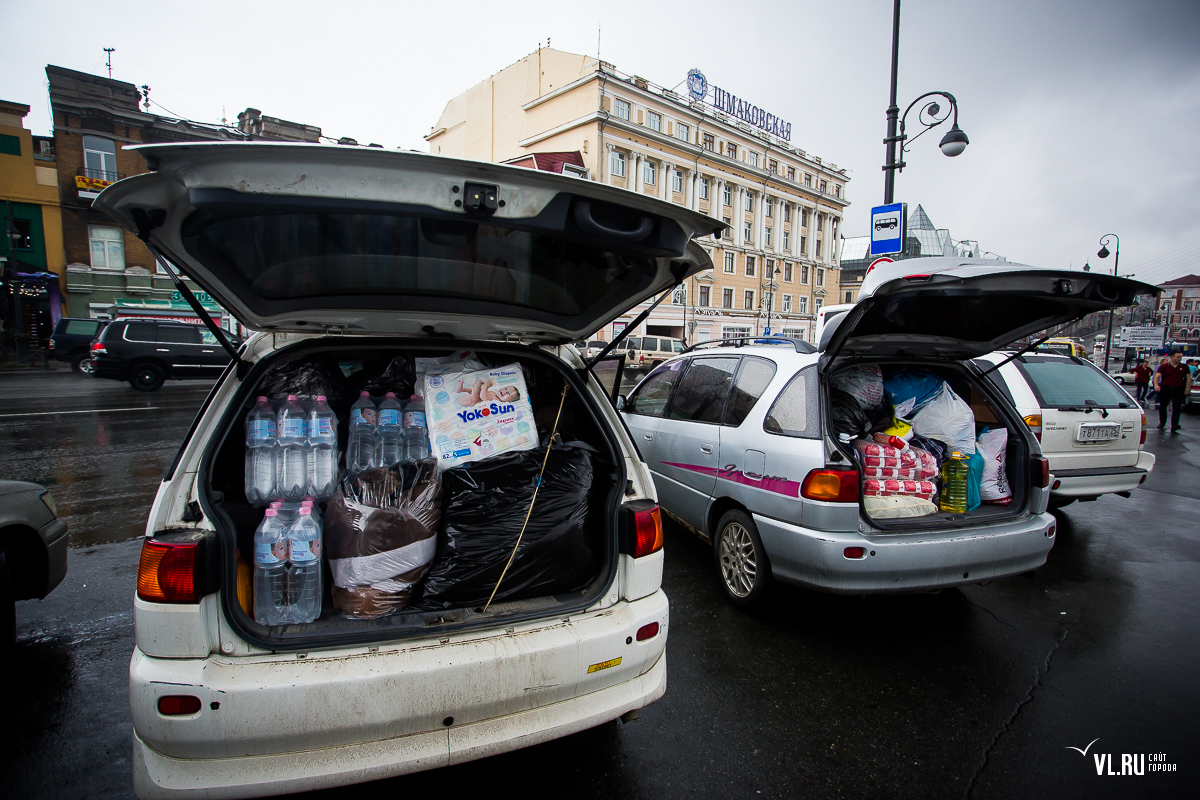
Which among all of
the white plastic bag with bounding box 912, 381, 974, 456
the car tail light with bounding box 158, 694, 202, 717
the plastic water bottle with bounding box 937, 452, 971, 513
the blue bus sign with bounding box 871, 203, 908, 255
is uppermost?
the blue bus sign with bounding box 871, 203, 908, 255

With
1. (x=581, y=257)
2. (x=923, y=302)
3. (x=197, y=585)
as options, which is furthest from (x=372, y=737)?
(x=923, y=302)

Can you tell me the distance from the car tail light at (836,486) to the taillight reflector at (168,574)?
2.70 meters

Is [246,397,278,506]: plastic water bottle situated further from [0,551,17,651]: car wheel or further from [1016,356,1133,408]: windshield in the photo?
[1016,356,1133,408]: windshield

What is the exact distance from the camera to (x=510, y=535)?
87.4 inches

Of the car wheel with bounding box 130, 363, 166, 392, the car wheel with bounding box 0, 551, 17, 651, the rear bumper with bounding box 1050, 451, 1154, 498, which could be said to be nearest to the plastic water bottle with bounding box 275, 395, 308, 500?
the car wheel with bounding box 0, 551, 17, 651

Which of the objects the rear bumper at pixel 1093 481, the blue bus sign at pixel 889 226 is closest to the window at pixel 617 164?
the blue bus sign at pixel 889 226

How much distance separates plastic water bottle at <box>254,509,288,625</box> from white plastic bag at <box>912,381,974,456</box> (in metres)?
3.77

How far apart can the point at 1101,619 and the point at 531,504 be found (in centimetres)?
376

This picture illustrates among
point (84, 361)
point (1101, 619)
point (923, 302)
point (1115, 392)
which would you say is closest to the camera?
point (923, 302)

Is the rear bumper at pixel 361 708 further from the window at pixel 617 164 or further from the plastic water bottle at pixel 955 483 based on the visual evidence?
the window at pixel 617 164

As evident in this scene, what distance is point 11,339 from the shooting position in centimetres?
2295

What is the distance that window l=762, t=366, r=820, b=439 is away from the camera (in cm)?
318

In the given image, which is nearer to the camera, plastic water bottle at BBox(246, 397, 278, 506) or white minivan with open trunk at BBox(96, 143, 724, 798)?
white minivan with open trunk at BBox(96, 143, 724, 798)

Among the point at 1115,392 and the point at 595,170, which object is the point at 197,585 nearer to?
the point at 1115,392
